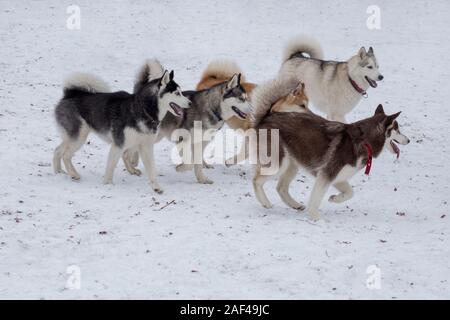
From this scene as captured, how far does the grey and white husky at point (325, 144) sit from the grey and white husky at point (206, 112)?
1141mm

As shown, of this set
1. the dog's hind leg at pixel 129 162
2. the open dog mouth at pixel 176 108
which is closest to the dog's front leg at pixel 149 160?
the open dog mouth at pixel 176 108

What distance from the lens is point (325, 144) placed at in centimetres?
702

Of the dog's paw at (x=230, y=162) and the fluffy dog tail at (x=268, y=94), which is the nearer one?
the fluffy dog tail at (x=268, y=94)

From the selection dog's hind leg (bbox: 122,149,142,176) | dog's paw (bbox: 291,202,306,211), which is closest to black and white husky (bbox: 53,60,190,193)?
dog's hind leg (bbox: 122,149,142,176)

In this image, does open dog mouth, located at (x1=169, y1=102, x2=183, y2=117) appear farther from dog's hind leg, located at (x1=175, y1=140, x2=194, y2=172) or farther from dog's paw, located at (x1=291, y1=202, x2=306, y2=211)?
dog's paw, located at (x1=291, y1=202, x2=306, y2=211)

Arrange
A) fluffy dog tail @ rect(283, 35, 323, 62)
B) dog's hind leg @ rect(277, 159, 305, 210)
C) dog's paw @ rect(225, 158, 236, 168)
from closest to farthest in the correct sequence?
dog's hind leg @ rect(277, 159, 305, 210), dog's paw @ rect(225, 158, 236, 168), fluffy dog tail @ rect(283, 35, 323, 62)

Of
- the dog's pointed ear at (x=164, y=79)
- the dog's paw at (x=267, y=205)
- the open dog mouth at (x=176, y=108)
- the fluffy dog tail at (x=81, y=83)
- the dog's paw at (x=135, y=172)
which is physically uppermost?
the dog's pointed ear at (x=164, y=79)

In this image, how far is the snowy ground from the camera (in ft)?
17.3

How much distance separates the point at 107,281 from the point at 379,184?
16.4 ft

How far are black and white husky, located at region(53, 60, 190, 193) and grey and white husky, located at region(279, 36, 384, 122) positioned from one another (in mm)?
3419

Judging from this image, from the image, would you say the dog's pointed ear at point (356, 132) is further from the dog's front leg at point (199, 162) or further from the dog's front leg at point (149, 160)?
the dog's front leg at point (149, 160)

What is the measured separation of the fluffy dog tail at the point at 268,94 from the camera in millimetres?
7125

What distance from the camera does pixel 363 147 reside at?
6953 mm

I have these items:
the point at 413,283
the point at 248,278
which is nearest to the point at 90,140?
the point at 248,278
